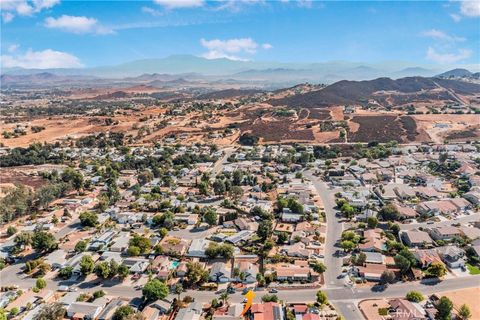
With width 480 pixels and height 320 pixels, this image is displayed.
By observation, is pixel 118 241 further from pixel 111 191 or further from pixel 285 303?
pixel 285 303

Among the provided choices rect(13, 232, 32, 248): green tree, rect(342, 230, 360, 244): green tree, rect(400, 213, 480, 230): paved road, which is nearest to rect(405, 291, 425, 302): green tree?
rect(342, 230, 360, 244): green tree

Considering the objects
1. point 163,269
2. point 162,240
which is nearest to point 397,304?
point 163,269

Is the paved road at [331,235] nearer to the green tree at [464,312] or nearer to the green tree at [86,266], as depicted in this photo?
the green tree at [464,312]

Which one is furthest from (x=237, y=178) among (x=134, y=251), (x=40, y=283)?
(x=40, y=283)

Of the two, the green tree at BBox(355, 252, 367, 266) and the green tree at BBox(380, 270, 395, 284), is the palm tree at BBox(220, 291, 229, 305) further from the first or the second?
the green tree at BBox(380, 270, 395, 284)

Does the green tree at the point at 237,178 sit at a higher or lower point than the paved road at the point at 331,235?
higher

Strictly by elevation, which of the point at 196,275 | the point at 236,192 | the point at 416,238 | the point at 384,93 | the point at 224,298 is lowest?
the point at 224,298

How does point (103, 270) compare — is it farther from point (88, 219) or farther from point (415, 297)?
point (415, 297)

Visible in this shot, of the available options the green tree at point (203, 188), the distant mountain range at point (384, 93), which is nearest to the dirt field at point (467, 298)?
the green tree at point (203, 188)
